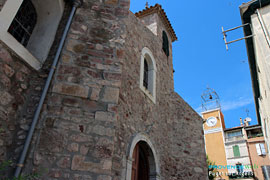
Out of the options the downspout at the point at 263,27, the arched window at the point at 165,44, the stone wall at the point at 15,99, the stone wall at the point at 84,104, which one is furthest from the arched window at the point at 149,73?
the stone wall at the point at 15,99

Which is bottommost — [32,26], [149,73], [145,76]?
[32,26]

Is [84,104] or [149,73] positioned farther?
[149,73]

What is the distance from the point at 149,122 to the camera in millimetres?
5504

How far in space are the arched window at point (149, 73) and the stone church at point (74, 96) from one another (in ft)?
0.94

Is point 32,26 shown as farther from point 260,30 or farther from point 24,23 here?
point 260,30

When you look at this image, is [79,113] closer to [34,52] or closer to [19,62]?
[19,62]

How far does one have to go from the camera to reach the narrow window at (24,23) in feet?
11.7

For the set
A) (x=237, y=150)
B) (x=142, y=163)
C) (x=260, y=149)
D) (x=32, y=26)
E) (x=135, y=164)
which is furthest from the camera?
(x=237, y=150)

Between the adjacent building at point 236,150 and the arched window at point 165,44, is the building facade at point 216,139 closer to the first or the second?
the adjacent building at point 236,150

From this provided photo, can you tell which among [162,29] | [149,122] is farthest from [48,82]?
[162,29]

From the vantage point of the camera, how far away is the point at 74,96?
10.8 ft

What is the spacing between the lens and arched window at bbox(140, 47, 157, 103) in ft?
20.3

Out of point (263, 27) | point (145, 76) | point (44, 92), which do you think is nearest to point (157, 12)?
point (145, 76)

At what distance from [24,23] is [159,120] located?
416 cm
